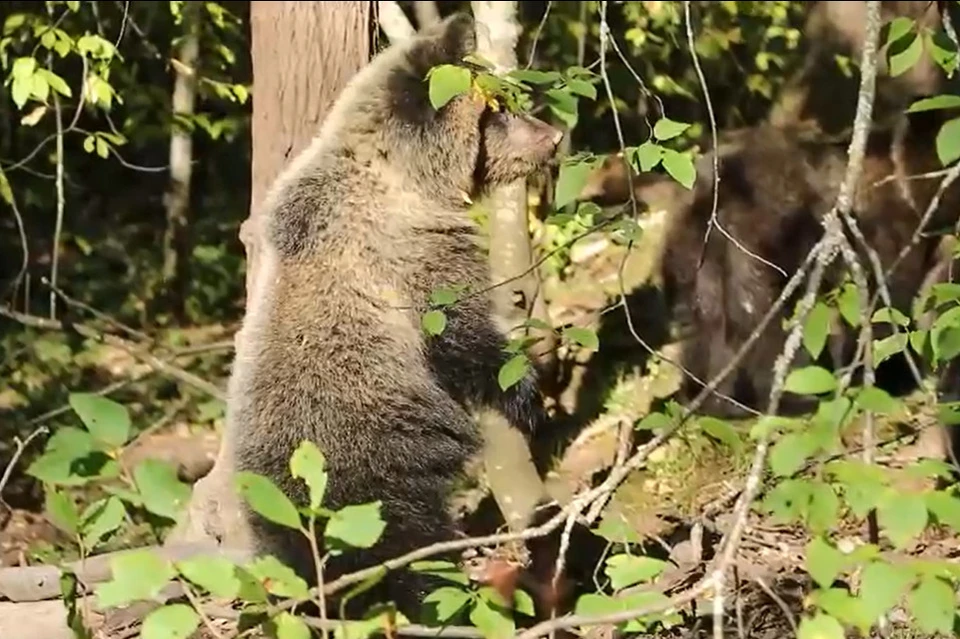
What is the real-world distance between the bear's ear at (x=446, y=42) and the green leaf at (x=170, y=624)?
247 centimetres

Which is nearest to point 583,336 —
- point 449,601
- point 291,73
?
point 449,601

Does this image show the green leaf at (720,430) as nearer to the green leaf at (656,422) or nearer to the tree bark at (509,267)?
the green leaf at (656,422)

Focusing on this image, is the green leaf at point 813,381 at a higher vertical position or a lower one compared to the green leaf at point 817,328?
lower

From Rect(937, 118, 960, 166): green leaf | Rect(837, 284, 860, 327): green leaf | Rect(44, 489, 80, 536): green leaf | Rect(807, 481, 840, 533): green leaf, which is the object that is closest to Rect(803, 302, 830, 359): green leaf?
Rect(837, 284, 860, 327): green leaf

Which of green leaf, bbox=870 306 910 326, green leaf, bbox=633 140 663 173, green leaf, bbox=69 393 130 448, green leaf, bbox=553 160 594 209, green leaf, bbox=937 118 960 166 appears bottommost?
green leaf, bbox=69 393 130 448

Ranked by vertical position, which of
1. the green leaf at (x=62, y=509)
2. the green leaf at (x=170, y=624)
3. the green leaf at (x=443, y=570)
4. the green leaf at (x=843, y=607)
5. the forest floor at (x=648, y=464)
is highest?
the green leaf at (x=62, y=509)

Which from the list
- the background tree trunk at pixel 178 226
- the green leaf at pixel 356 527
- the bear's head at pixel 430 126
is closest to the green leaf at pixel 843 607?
the green leaf at pixel 356 527

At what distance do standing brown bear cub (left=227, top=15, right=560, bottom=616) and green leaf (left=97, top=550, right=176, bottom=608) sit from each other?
1.60 metres

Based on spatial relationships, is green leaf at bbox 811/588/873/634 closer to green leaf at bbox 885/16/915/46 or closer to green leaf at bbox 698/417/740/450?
green leaf at bbox 698/417/740/450

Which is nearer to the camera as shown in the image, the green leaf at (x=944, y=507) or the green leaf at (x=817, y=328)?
the green leaf at (x=944, y=507)

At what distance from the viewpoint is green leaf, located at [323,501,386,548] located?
248cm

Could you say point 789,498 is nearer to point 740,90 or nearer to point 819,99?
point 819,99

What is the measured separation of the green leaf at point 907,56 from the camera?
12.3 feet

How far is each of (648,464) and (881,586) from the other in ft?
14.8
